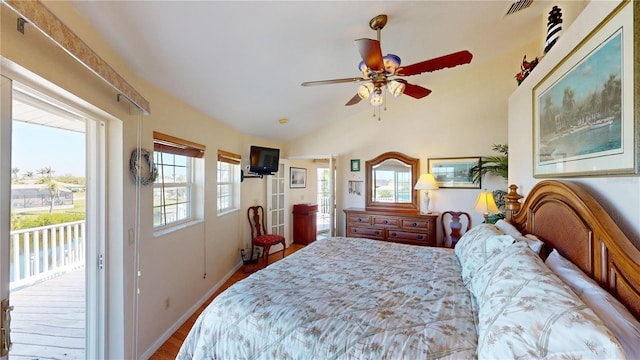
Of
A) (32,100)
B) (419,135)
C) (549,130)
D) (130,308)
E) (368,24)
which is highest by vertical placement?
(368,24)

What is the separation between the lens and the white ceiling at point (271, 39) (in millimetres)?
1555

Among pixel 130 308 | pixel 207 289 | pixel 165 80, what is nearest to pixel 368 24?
pixel 165 80

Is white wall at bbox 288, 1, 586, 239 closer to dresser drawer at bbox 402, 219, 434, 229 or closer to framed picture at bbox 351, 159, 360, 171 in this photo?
framed picture at bbox 351, 159, 360, 171

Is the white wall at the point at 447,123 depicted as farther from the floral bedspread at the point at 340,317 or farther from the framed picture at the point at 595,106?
the floral bedspread at the point at 340,317

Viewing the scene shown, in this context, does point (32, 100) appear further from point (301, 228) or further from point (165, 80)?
point (301, 228)

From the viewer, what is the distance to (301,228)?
5312 millimetres

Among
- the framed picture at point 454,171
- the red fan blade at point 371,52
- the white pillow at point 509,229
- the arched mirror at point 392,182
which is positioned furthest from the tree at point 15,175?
the framed picture at point 454,171

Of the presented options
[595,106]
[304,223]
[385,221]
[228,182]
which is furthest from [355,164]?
[595,106]

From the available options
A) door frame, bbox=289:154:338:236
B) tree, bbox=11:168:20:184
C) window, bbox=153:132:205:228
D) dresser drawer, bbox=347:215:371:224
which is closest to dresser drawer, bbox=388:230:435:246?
dresser drawer, bbox=347:215:371:224

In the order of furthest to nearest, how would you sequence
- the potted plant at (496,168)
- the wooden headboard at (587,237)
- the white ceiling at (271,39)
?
the potted plant at (496,168) → the white ceiling at (271,39) → the wooden headboard at (587,237)

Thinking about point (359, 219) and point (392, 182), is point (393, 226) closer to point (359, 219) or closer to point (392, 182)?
point (359, 219)

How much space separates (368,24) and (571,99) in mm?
1492

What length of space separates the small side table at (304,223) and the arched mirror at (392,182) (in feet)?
4.91

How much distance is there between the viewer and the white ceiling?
155 centimetres
